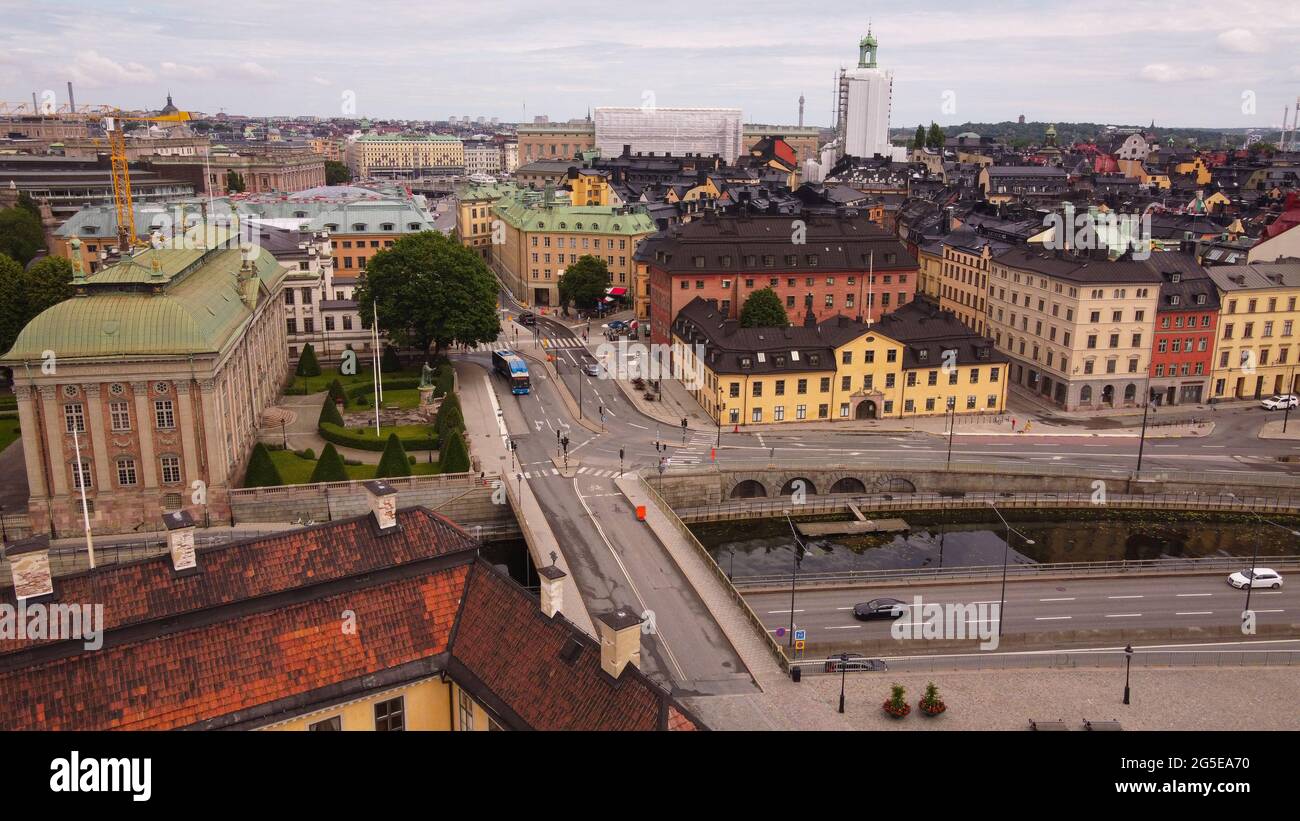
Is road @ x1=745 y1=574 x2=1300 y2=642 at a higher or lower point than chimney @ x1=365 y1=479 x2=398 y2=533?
lower

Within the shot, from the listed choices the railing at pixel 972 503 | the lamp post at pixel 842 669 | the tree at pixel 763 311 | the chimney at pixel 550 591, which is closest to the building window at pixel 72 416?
the railing at pixel 972 503

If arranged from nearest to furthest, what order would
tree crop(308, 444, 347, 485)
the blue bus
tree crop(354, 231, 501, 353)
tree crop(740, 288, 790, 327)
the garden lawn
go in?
tree crop(308, 444, 347, 485)
the garden lawn
the blue bus
tree crop(354, 231, 501, 353)
tree crop(740, 288, 790, 327)

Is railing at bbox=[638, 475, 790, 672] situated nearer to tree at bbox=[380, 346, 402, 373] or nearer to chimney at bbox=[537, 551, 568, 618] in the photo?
chimney at bbox=[537, 551, 568, 618]

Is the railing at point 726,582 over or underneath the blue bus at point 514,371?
underneath

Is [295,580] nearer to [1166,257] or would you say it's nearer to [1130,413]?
[1130,413]

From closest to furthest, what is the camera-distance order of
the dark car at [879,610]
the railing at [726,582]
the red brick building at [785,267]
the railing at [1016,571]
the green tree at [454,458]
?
the railing at [726,582]
the dark car at [879,610]
the railing at [1016,571]
the green tree at [454,458]
the red brick building at [785,267]

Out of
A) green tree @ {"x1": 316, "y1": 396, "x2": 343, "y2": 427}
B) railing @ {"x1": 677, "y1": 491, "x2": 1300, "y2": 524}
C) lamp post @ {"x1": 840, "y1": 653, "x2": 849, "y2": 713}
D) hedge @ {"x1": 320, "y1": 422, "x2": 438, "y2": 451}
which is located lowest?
railing @ {"x1": 677, "y1": 491, "x2": 1300, "y2": 524}

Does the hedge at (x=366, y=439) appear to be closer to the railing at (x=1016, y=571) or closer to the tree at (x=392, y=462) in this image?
the tree at (x=392, y=462)

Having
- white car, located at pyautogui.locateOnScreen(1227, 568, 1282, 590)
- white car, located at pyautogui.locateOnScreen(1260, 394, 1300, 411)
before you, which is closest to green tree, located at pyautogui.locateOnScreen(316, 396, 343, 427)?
white car, located at pyautogui.locateOnScreen(1227, 568, 1282, 590)
